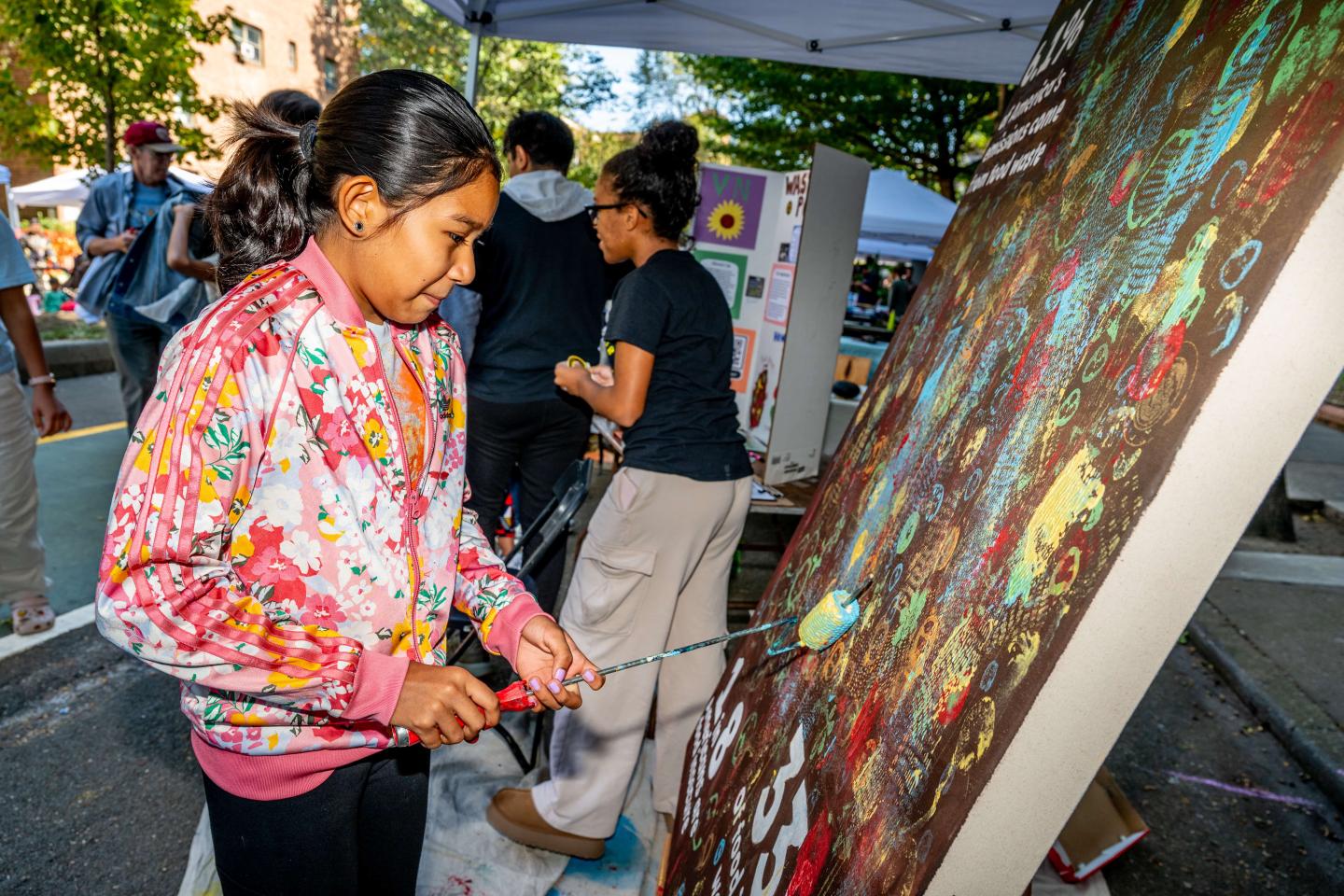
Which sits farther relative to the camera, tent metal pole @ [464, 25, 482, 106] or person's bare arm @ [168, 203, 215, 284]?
tent metal pole @ [464, 25, 482, 106]

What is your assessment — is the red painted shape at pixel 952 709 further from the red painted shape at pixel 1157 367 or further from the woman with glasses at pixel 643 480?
the woman with glasses at pixel 643 480

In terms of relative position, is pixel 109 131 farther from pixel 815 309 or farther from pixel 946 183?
pixel 946 183

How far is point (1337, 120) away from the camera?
0.65 metres

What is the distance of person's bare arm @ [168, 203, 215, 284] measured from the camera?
3.76 meters

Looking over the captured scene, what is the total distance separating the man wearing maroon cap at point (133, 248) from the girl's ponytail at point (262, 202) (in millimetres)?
3238

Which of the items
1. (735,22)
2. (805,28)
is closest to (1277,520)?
(805,28)

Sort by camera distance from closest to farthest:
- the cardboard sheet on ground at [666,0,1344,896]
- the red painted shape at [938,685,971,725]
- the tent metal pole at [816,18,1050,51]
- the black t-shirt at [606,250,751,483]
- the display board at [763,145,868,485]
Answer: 1. the cardboard sheet on ground at [666,0,1344,896]
2. the red painted shape at [938,685,971,725]
3. the black t-shirt at [606,250,751,483]
4. the display board at [763,145,868,485]
5. the tent metal pole at [816,18,1050,51]

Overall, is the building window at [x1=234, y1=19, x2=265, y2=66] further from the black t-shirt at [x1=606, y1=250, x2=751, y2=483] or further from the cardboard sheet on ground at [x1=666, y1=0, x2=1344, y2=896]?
the cardboard sheet on ground at [x1=666, y1=0, x2=1344, y2=896]

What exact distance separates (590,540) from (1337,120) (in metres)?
1.93

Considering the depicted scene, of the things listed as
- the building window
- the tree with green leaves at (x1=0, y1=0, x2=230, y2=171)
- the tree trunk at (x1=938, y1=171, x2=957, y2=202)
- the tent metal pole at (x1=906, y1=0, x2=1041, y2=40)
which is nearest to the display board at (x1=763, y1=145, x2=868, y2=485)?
the tent metal pole at (x1=906, y1=0, x2=1041, y2=40)

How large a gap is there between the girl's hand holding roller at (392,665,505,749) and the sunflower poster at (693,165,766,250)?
3.74 m

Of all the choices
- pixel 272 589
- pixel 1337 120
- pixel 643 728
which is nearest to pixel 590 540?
pixel 643 728

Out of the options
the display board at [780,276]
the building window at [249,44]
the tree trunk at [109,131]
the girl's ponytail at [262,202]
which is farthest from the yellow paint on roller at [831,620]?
the building window at [249,44]

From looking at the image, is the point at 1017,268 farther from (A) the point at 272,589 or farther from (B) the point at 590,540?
(B) the point at 590,540
